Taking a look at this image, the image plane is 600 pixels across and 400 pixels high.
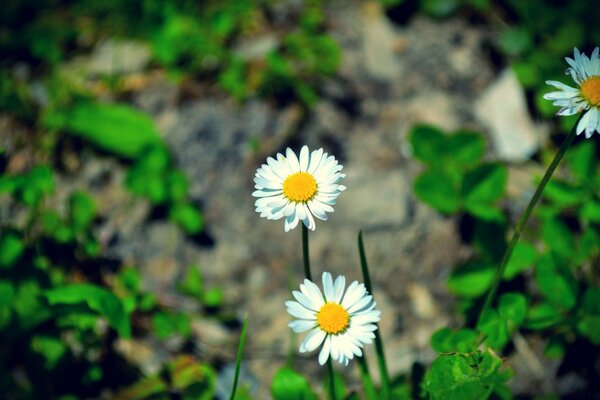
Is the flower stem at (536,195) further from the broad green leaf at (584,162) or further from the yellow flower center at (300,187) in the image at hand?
the broad green leaf at (584,162)

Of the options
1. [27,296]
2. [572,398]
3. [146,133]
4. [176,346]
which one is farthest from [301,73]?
[572,398]

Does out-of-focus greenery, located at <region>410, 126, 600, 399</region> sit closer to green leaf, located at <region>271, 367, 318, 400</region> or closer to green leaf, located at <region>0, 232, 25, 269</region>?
green leaf, located at <region>271, 367, 318, 400</region>

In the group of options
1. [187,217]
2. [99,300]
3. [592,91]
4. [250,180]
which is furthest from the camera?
[250,180]

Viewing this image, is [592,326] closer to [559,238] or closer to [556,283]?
[556,283]

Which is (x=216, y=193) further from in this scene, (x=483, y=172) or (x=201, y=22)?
(x=483, y=172)

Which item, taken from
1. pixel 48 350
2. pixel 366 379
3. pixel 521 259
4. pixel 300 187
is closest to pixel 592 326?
pixel 521 259
